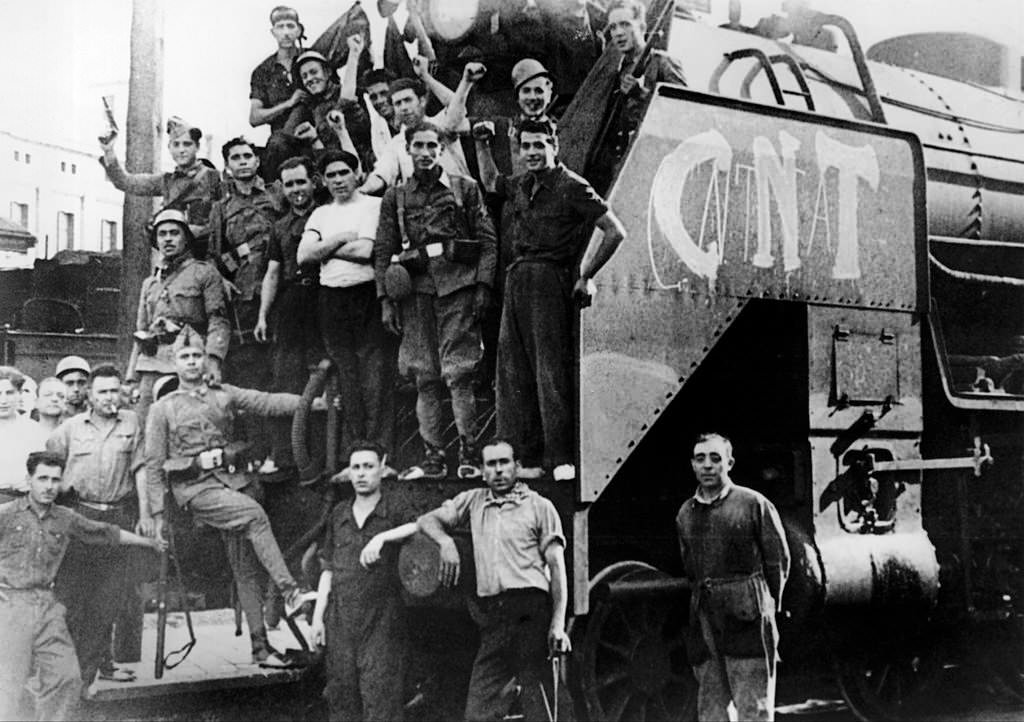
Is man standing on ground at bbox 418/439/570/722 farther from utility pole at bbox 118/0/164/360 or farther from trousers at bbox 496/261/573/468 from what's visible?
utility pole at bbox 118/0/164/360

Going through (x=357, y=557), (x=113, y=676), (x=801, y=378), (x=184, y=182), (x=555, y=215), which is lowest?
(x=113, y=676)

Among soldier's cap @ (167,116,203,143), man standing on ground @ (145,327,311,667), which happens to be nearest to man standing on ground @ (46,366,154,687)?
man standing on ground @ (145,327,311,667)

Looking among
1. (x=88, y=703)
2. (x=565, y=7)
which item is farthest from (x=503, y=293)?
(x=88, y=703)

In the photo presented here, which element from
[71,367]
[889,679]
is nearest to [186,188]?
[71,367]

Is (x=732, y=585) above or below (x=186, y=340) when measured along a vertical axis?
below

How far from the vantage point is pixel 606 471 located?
16.9ft

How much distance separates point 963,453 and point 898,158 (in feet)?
5.57

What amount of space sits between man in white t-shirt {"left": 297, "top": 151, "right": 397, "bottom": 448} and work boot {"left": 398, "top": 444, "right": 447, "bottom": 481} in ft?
1.22

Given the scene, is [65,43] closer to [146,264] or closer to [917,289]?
[146,264]

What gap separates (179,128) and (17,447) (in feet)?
6.02

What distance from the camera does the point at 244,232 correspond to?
6543 mm

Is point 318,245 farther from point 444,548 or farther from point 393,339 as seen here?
point 444,548

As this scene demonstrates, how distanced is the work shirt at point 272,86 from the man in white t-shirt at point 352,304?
925mm

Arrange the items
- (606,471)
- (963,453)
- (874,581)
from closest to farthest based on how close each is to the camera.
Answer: (606,471), (874,581), (963,453)
